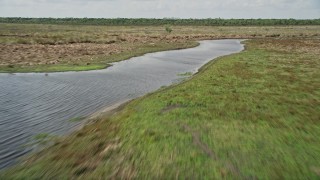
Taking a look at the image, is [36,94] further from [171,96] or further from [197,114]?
[197,114]

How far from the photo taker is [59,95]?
21781 millimetres

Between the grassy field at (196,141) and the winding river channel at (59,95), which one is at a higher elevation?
the grassy field at (196,141)

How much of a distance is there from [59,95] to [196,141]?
1264 cm

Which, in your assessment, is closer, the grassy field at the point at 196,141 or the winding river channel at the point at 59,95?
the grassy field at the point at 196,141

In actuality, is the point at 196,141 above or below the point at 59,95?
above

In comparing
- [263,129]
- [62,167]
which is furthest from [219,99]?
[62,167]

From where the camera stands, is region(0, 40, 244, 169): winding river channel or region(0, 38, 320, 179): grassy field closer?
region(0, 38, 320, 179): grassy field

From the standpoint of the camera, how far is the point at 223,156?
35.6ft

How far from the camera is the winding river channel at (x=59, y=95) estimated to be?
1436 cm

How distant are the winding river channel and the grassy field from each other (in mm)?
1720

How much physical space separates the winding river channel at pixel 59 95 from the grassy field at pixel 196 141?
5.64 ft

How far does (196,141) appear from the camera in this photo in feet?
40.2

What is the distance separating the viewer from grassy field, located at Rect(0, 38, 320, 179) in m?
9.89

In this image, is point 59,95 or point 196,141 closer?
point 196,141
